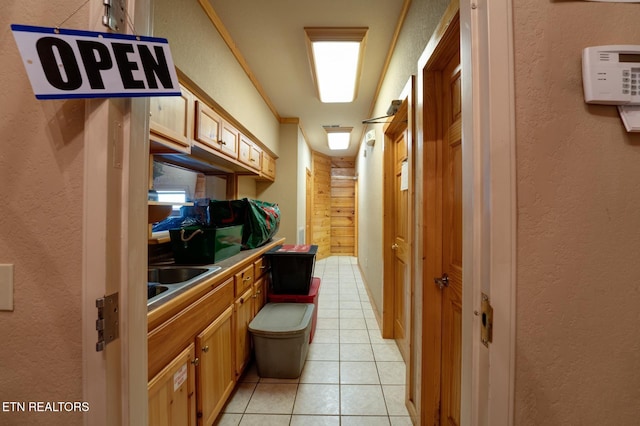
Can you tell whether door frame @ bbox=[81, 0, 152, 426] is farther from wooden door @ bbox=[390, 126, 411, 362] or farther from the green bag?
wooden door @ bbox=[390, 126, 411, 362]

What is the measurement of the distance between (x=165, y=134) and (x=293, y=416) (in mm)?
1864

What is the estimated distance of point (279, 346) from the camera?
1713 mm

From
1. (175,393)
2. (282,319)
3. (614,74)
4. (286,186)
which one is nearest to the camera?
(614,74)

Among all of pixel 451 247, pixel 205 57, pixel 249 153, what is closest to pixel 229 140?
pixel 249 153

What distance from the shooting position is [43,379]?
0.53 metres

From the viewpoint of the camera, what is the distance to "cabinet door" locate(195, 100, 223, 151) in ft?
5.20

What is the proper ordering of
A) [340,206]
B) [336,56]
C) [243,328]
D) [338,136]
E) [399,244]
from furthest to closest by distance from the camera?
[340,206] → [338,136] → [399,244] → [336,56] → [243,328]

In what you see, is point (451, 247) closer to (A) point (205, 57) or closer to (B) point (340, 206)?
(A) point (205, 57)

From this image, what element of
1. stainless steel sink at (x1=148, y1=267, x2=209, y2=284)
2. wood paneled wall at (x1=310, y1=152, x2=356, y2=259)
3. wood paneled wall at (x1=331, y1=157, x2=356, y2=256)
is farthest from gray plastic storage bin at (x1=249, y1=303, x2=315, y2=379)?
wood paneled wall at (x1=331, y1=157, x2=356, y2=256)

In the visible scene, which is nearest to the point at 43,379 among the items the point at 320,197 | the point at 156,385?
the point at 156,385

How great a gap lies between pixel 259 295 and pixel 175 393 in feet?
3.43

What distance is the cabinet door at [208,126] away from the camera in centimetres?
159

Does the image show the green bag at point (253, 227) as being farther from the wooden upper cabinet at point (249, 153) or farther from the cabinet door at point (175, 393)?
the cabinet door at point (175, 393)

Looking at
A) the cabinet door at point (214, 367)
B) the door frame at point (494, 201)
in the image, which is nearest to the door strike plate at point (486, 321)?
the door frame at point (494, 201)
